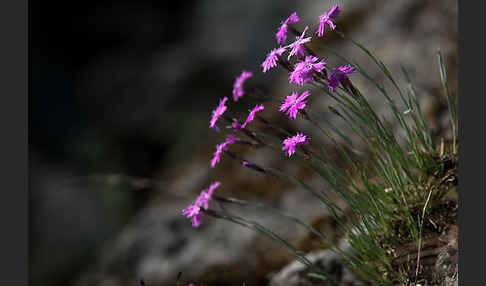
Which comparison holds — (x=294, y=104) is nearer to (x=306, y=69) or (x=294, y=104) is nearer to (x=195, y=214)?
(x=306, y=69)

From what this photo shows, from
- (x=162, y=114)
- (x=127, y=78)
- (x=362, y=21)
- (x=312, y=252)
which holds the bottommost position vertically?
(x=312, y=252)

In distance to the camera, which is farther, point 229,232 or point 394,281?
point 229,232

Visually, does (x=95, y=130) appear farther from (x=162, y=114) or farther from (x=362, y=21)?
(x=362, y=21)


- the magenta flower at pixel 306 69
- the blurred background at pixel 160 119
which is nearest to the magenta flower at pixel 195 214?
the blurred background at pixel 160 119

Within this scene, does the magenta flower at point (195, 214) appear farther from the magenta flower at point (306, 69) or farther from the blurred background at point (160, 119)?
the magenta flower at point (306, 69)

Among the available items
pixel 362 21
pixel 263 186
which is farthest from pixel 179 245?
pixel 362 21

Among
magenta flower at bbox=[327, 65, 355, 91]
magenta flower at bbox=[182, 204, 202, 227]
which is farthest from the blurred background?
magenta flower at bbox=[327, 65, 355, 91]

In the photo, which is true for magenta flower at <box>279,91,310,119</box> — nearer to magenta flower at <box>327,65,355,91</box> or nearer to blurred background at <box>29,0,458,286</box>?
magenta flower at <box>327,65,355,91</box>
